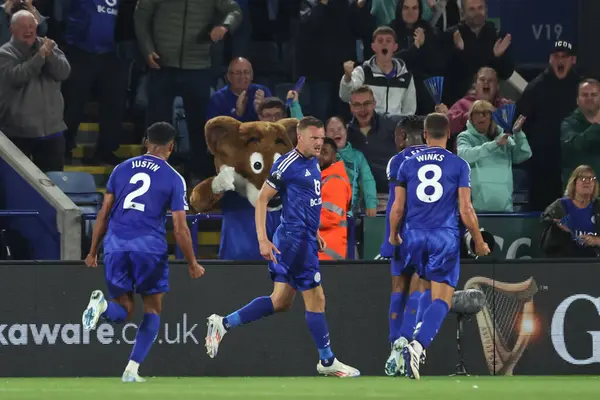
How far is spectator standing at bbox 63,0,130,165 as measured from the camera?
16.2 m

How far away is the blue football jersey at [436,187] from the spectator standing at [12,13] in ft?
17.6

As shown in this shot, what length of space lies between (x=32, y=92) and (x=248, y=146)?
2495 mm

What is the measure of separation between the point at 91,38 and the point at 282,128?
2.97 m

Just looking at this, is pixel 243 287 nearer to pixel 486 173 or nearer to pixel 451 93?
pixel 486 173

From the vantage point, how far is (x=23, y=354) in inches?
548

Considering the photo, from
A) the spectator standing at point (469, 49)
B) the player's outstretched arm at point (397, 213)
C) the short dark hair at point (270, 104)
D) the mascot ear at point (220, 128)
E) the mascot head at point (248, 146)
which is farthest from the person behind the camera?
the spectator standing at point (469, 49)

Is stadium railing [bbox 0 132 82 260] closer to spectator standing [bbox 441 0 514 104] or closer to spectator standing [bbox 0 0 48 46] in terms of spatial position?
spectator standing [bbox 0 0 48 46]

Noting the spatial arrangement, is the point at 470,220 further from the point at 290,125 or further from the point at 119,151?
the point at 119,151

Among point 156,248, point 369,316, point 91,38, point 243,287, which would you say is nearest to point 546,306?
point 369,316

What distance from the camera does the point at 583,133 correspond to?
15.6 metres

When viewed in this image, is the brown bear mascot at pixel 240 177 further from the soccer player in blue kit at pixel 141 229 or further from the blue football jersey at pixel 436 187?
the blue football jersey at pixel 436 187

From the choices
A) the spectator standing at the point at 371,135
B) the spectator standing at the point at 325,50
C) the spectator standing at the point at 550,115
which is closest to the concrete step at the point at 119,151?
the spectator standing at the point at 325,50

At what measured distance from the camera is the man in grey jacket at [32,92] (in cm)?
1528

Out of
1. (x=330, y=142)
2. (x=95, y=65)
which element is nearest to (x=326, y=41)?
(x=95, y=65)
